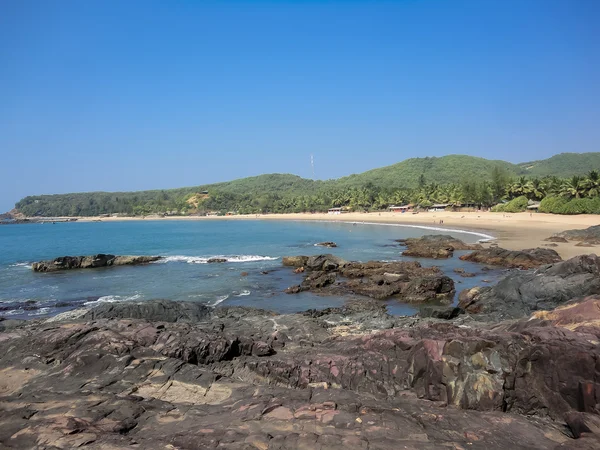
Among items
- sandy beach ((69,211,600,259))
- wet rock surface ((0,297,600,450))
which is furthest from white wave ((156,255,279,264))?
wet rock surface ((0,297,600,450))

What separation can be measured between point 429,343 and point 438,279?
55.6 feet

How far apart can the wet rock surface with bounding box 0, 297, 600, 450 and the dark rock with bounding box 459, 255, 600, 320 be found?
752 centimetres

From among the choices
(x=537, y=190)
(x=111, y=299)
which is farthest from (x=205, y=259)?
(x=537, y=190)

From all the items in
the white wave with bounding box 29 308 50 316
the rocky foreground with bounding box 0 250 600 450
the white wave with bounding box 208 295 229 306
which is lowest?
the white wave with bounding box 208 295 229 306

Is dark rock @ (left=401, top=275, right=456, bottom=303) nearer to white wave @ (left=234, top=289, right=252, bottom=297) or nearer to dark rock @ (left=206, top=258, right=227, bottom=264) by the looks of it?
white wave @ (left=234, top=289, right=252, bottom=297)

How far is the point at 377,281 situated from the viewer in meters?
27.5

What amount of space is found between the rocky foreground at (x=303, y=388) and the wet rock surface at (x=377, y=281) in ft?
42.6

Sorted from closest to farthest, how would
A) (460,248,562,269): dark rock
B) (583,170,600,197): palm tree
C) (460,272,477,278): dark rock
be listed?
(460,272,477,278): dark rock < (460,248,562,269): dark rock < (583,170,600,197): palm tree

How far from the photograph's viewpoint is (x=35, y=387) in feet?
27.4

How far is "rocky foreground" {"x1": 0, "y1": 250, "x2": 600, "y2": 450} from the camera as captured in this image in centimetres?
610

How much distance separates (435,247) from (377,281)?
1696cm

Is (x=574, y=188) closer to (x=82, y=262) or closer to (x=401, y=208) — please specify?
(x=401, y=208)

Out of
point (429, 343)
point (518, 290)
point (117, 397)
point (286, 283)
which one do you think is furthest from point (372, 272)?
point (117, 397)

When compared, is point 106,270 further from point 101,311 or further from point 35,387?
point 35,387
